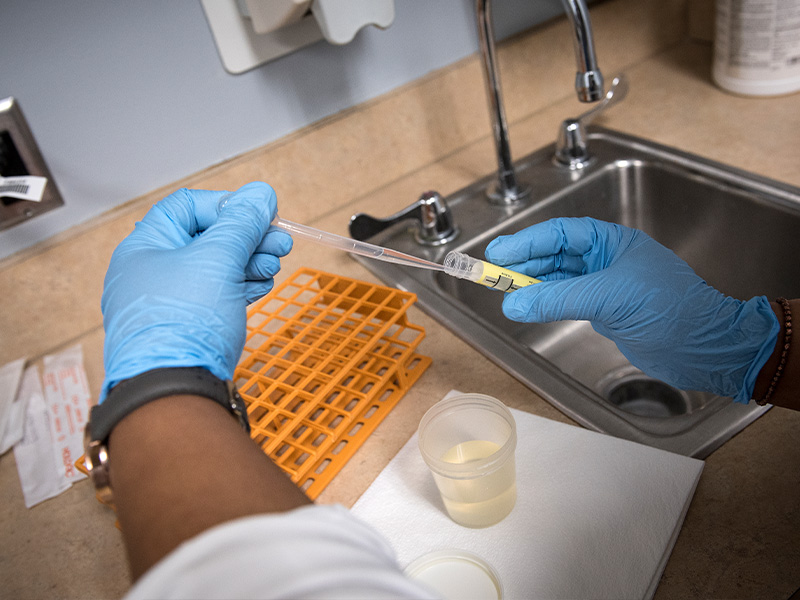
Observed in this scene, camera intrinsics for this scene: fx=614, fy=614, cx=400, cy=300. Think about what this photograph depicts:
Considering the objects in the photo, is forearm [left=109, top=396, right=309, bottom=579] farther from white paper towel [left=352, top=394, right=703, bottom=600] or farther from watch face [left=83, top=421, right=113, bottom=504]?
white paper towel [left=352, top=394, right=703, bottom=600]

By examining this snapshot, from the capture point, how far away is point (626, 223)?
4.42 ft

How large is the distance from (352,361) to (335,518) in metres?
0.48

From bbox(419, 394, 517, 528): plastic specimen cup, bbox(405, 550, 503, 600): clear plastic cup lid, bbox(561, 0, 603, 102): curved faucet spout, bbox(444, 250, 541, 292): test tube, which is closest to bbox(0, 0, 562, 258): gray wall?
bbox(561, 0, 603, 102): curved faucet spout

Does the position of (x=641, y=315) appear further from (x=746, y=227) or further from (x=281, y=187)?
(x=281, y=187)

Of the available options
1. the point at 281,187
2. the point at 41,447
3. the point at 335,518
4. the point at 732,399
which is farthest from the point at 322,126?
the point at 335,518

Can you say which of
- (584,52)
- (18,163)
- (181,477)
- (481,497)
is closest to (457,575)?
(481,497)

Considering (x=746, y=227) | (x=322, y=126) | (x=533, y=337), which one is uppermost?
(x=322, y=126)

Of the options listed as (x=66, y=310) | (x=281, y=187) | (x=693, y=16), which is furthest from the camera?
(x=693, y=16)

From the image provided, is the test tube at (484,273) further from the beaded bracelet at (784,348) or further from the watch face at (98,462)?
the watch face at (98,462)

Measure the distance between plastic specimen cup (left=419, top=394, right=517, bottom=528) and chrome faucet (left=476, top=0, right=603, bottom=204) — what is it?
0.61m

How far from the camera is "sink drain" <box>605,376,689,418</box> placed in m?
1.13

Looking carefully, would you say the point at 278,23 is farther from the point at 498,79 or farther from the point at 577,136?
the point at 577,136

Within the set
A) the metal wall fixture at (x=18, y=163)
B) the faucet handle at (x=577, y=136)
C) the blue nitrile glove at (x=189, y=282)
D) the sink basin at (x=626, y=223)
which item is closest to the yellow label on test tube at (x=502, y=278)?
the sink basin at (x=626, y=223)

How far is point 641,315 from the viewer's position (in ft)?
2.50
